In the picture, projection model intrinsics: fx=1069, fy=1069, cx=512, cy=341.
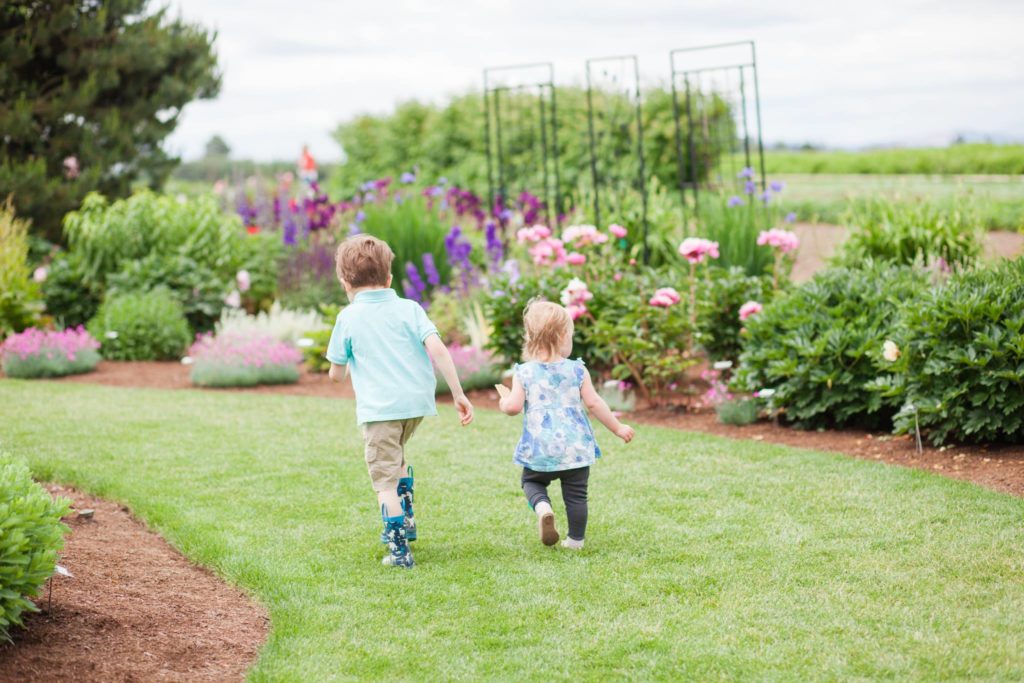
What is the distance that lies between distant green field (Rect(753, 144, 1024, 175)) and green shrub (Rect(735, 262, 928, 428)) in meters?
16.2

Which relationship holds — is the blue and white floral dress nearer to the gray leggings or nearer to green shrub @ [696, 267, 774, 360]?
the gray leggings

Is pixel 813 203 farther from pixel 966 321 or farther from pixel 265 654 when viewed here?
pixel 265 654

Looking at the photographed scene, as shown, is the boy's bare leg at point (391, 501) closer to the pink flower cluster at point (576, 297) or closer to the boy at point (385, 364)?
the boy at point (385, 364)

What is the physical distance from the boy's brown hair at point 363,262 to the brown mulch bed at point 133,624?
1.35m

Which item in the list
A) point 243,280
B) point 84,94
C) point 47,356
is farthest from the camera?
point 84,94

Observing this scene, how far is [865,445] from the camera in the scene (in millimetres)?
6367

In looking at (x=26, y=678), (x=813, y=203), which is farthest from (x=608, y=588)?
(x=813, y=203)

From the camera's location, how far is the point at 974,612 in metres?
3.66

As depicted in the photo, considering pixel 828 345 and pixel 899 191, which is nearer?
pixel 828 345

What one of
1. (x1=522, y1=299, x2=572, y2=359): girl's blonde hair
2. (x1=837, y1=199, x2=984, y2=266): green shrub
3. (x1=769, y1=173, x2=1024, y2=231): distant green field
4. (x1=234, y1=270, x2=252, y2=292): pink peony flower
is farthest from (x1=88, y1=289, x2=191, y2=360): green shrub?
(x1=769, y1=173, x2=1024, y2=231): distant green field

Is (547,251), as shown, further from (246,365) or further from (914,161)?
(914,161)

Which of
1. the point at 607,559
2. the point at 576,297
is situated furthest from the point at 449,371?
the point at 576,297

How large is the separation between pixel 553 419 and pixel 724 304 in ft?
12.1

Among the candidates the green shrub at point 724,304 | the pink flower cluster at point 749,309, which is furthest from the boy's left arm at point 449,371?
the green shrub at point 724,304
